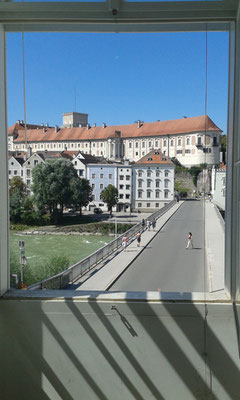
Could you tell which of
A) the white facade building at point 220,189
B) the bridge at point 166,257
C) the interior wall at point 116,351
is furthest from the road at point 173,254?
the interior wall at point 116,351

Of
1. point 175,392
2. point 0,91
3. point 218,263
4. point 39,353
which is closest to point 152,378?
point 175,392

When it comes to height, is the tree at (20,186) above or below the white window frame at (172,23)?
below

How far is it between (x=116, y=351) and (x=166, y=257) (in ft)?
6.85

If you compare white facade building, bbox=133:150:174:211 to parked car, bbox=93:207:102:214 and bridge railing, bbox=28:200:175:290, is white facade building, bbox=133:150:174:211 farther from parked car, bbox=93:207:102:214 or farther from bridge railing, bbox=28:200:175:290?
parked car, bbox=93:207:102:214

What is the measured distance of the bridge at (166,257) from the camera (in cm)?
219

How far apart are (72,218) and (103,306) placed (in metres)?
2.48

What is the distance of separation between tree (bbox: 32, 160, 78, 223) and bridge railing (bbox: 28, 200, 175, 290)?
1.81ft

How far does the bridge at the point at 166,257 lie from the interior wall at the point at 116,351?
697mm

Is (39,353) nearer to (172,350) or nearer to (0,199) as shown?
(172,350)

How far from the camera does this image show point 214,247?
1.94 metres

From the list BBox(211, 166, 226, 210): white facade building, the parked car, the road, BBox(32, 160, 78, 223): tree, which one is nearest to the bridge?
the road

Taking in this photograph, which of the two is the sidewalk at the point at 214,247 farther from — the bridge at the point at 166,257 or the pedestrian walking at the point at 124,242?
the pedestrian walking at the point at 124,242

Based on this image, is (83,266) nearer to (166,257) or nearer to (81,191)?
(81,191)

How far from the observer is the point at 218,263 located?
5.38 feet
